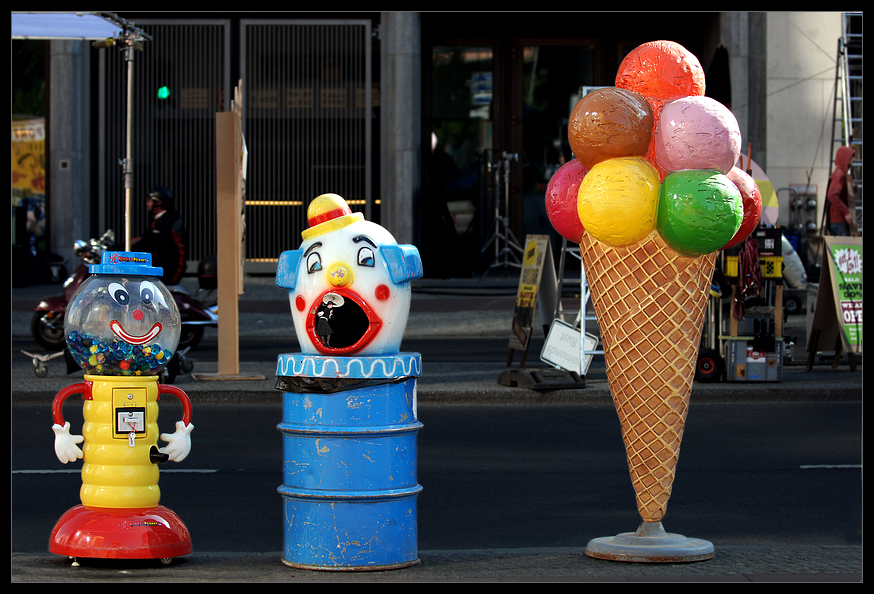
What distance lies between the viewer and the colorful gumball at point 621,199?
16.4 ft

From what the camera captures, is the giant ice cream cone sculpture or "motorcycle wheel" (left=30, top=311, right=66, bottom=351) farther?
"motorcycle wheel" (left=30, top=311, right=66, bottom=351)

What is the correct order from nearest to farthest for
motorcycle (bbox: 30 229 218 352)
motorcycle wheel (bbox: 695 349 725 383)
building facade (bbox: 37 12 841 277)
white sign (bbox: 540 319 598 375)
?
1. white sign (bbox: 540 319 598 375)
2. motorcycle wheel (bbox: 695 349 725 383)
3. motorcycle (bbox: 30 229 218 352)
4. building facade (bbox: 37 12 841 277)

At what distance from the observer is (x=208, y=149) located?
961 inches

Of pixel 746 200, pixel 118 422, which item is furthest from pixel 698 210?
pixel 118 422

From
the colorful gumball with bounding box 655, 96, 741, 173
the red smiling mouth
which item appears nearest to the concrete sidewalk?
the red smiling mouth

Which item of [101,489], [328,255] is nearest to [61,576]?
[101,489]

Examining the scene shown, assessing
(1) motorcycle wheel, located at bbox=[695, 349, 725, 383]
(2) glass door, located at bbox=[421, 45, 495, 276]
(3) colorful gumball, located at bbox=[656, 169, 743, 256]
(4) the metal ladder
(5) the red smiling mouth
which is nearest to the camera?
(3) colorful gumball, located at bbox=[656, 169, 743, 256]

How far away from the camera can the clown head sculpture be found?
5.06 metres

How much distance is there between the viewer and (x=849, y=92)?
21.0 m

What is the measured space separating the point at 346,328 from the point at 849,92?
1835cm

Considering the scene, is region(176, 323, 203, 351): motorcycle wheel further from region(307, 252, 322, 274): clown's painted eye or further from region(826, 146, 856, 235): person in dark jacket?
region(826, 146, 856, 235): person in dark jacket

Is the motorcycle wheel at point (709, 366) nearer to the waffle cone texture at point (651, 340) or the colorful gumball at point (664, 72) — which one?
the waffle cone texture at point (651, 340)

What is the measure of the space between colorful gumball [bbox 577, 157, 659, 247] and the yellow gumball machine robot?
214 cm
